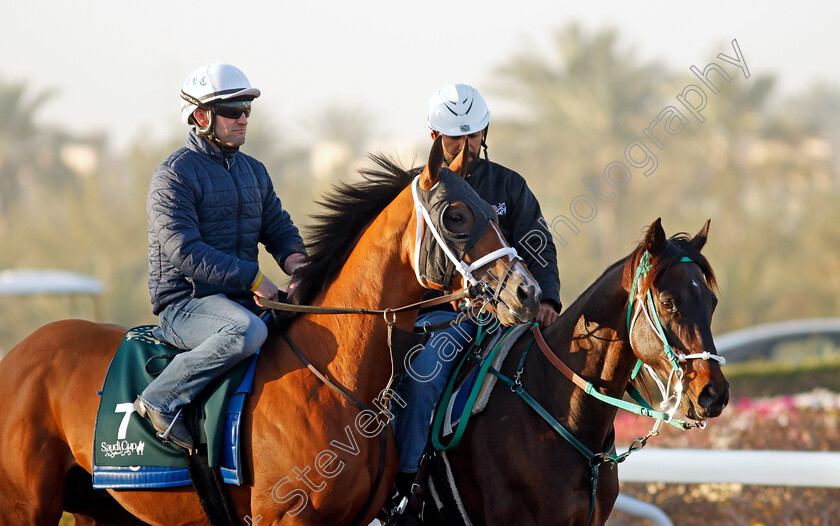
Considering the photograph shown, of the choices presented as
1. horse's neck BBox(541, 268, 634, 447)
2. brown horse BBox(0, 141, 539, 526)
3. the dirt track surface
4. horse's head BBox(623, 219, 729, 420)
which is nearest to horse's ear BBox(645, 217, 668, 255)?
horse's head BBox(623, 219, 729, 420)

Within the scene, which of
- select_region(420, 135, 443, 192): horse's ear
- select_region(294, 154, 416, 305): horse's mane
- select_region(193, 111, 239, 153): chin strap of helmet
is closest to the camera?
select_region(420, 135, 443, 192): horse's ear

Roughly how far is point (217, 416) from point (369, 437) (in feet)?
2.05

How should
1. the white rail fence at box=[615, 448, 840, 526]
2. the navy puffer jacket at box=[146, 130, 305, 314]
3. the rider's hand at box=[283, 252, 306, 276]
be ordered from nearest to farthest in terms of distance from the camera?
the navy puffer jacket at box=[146, 130, 305, 314], the rider's hand at box=[283, 252, 306, 276], the white rail fence at box=[615, 448, 840, 526]

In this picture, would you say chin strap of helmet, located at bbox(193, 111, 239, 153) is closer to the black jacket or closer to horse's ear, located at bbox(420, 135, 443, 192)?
horse's ear, located at bbox(420, 135, 443, 192)

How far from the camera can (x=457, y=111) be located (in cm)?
436

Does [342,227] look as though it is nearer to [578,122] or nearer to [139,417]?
[139,417]

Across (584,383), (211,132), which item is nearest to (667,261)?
(584,383)

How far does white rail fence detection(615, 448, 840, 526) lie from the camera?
4.91 meters

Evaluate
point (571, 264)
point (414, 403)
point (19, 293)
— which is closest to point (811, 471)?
point (414, 403)

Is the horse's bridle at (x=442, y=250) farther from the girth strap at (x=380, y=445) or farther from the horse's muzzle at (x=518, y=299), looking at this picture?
the girth strap at (x=380, y=445)

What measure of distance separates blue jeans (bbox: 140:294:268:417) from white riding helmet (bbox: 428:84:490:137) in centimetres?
145

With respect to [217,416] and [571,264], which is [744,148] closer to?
[571,264]

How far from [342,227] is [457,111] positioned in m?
1.06

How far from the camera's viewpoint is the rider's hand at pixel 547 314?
14.3ft
